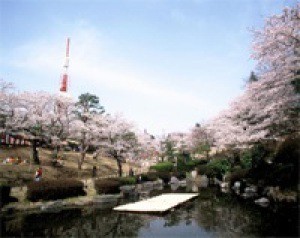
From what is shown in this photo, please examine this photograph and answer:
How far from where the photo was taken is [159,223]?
12.7 meters

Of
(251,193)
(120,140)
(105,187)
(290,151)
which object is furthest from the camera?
(120,140)

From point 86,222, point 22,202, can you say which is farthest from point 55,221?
point 22,202

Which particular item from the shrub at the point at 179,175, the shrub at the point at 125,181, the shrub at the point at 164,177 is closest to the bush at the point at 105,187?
the shrub at the point at 125,181

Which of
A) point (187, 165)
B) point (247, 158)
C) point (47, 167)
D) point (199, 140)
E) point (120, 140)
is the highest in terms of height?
point (199, 140)

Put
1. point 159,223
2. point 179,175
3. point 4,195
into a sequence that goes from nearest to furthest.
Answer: point 159,223 → point 4,195 → point 179,175

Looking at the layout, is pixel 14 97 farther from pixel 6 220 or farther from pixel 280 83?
pixel 280 83

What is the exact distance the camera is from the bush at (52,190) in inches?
650

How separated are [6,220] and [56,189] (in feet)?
16.0

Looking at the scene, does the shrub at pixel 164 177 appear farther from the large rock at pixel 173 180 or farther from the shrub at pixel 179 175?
the shrub at pixel 179 175

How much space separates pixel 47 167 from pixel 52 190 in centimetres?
1547

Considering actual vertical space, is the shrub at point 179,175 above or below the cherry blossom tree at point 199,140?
below

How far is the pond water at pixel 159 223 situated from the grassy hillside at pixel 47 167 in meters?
11.7

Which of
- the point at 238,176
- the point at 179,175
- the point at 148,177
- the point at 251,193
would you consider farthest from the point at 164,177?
the point at 251,193

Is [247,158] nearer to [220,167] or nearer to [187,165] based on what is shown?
[220,167]
